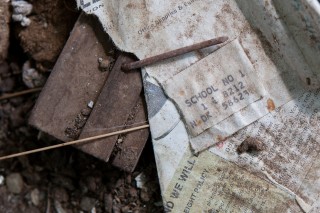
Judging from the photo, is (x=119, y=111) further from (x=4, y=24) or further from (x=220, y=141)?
(x=4, y=24)

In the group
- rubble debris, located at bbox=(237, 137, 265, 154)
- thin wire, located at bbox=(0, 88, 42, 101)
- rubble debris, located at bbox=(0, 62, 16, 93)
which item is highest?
rubble debris, located at bbox=(0, 62, 16, 93)

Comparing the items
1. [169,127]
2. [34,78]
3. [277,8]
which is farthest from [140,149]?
[277,8]

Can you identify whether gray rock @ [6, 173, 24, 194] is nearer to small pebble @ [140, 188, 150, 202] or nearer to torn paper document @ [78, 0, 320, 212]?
small pebble @ [140, 188, 150, 202]

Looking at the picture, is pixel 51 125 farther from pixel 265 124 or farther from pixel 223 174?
pixel 265 124

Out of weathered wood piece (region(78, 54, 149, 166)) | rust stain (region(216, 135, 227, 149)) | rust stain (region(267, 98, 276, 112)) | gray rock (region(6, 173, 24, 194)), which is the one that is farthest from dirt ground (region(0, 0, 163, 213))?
rust stain (region(267, 98, 276, 112))

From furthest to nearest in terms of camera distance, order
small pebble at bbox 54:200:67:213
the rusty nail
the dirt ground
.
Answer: small pebble at bbox 54:200:67:213 < the dirt ground < the rusty nail

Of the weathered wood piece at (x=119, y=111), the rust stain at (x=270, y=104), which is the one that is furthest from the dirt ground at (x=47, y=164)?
the rust stain at (x=270, y=104)
